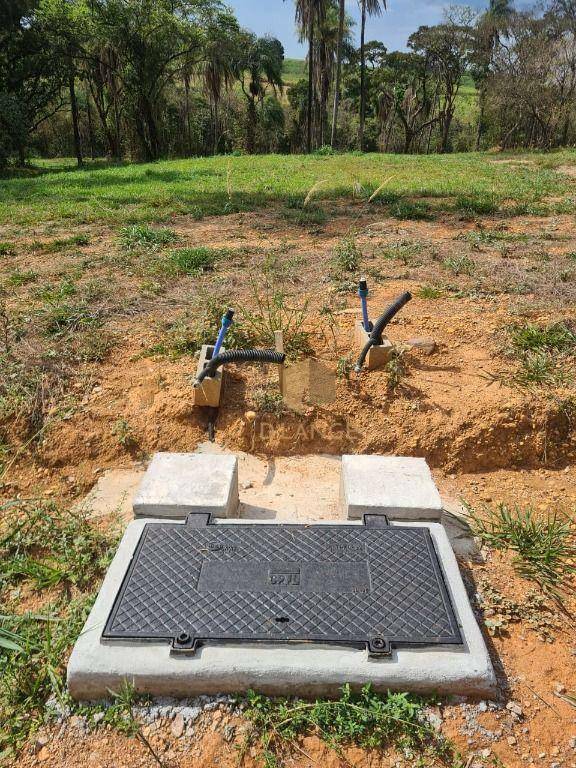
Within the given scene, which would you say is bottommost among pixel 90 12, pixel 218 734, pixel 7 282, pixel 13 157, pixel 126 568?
pixel 218 734

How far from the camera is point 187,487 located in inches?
94.3

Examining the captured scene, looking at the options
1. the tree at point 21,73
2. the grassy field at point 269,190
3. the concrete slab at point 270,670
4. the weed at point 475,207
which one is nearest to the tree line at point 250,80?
the tree at point 21,73

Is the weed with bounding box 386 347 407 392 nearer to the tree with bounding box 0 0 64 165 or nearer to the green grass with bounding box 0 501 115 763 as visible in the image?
the green grass with bounding box 0 501 115 763

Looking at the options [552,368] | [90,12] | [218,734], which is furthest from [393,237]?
[90,12]

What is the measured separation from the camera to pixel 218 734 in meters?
1.63

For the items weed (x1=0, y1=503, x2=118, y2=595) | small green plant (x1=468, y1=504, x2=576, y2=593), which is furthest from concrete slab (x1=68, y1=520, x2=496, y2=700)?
small green plant (x1=468, y1=504, x2=576, y2=593)

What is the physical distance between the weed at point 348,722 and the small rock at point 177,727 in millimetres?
215

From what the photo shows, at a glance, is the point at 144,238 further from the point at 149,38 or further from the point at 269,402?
the point at 149,38

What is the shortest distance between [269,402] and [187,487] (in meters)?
0.88

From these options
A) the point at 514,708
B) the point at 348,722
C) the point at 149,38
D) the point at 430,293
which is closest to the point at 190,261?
the point at 430,293

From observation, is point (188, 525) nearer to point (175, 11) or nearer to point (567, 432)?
point (567, 432)

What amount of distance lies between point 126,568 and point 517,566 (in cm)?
167

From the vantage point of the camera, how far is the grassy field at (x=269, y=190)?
7.76 meters

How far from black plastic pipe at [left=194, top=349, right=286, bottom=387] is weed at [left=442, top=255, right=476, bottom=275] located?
9.45ft
